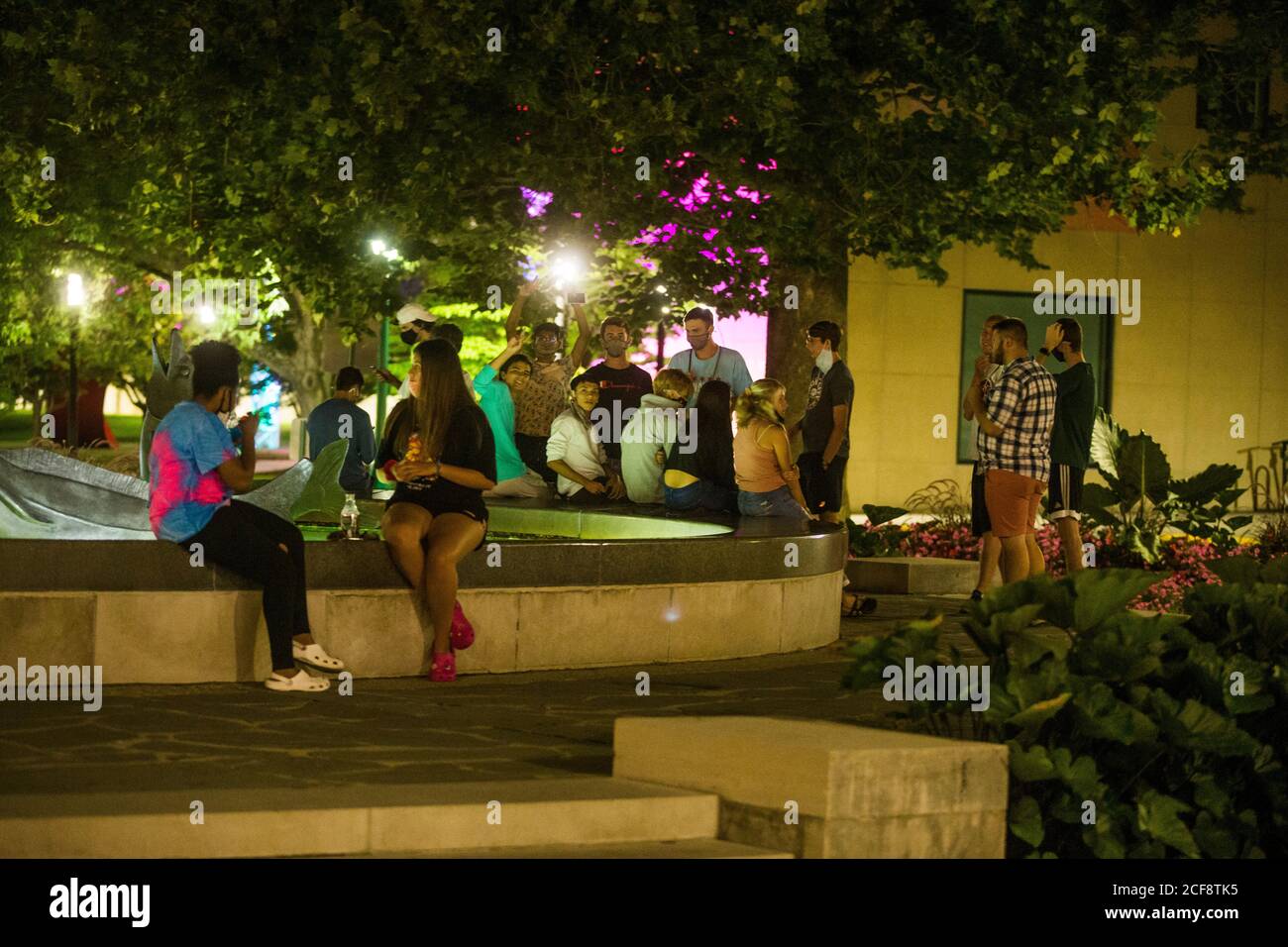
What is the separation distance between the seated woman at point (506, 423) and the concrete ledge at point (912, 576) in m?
2.65

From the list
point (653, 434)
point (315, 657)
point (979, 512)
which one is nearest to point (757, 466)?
point (653, 434)

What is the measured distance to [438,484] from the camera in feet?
32.4

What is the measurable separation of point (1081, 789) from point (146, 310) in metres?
30.6

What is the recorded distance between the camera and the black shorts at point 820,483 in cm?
1387

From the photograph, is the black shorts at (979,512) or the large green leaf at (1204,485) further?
the large green leaf at (1204,485)

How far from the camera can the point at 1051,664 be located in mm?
7199

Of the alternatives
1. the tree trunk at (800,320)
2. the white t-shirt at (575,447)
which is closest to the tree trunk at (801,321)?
the tree trunk at (800,320)

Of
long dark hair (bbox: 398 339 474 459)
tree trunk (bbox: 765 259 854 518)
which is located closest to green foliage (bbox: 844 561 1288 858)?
long dark hair (bbox: 398 339 474 459)

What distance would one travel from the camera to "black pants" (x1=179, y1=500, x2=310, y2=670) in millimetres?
8992

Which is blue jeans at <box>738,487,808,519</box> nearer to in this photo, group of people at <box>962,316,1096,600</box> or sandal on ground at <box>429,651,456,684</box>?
group of people at <box>962,316,1096,600</box>

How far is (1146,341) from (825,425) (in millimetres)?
18495

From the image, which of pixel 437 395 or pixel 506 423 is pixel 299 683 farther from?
pixel 506 423

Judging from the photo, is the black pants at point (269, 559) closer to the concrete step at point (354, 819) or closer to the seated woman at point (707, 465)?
the concrete step at point (354, 819)
